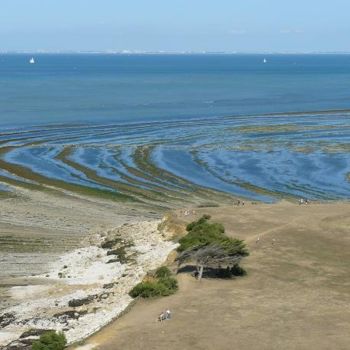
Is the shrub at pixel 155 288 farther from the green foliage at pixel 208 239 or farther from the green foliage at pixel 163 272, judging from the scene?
the green foliage at pixel 208 239

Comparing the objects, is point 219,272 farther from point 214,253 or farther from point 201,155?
point 201,155

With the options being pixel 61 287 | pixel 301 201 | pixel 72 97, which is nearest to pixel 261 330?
pixel 61 287

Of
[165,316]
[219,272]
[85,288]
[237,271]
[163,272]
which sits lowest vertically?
[85,288]

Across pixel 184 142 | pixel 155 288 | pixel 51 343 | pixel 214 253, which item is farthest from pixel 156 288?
pixel 184 142

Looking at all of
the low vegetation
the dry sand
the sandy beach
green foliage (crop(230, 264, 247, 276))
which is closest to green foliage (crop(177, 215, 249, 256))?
green foliage (crop(230, 264, 247, 276))

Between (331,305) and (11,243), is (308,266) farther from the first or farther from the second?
(11,243)
